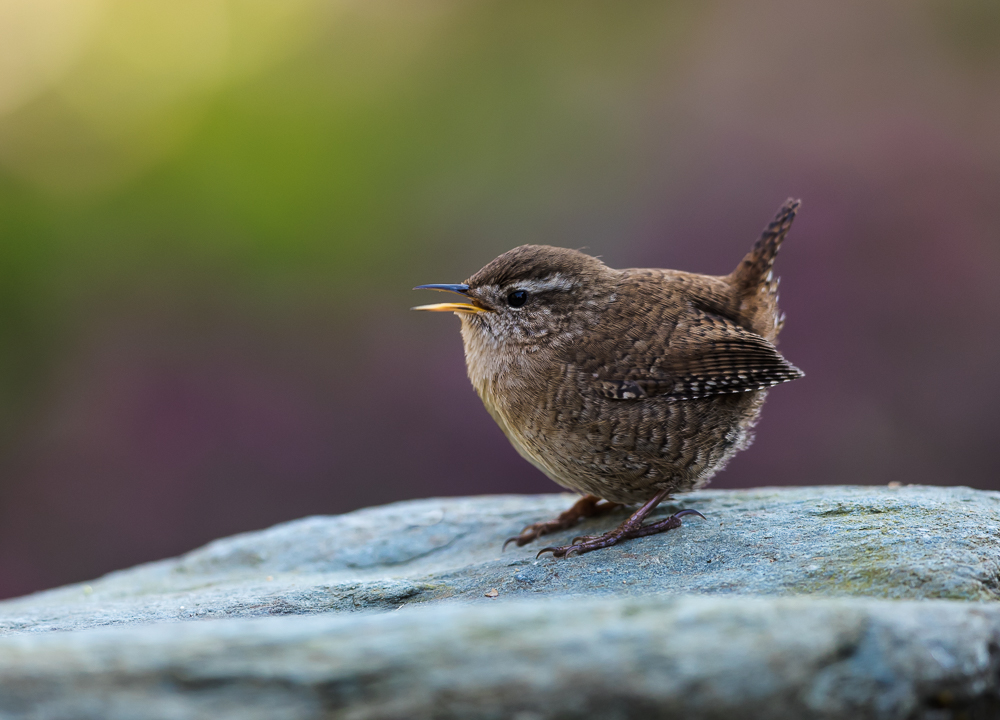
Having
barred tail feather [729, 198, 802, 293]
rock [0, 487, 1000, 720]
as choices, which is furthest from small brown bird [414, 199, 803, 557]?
rock [0, 487, 1000, 720]

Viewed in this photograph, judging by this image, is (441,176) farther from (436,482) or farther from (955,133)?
(955,133)

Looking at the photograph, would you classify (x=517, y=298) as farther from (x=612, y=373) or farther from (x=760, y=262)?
(x=760, y=262)

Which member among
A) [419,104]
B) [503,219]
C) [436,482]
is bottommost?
[436,482]

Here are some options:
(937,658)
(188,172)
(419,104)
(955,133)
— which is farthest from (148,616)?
(955,133)

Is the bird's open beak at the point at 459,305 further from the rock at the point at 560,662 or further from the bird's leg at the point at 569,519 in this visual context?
the rock at the point at 560,662

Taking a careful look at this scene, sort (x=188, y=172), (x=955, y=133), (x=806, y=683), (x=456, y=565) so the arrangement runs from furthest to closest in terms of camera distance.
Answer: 1. (x=188, y=172)
2. (x=955, y=133)
3. (x=456, y=565)
4. (x=806, y=683)

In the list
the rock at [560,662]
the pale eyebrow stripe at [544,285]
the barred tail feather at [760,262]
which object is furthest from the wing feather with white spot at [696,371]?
the rock at [560,662]

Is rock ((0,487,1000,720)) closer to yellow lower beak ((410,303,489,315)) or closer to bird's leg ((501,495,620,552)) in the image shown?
bird's leg ((501,495,620,552))
